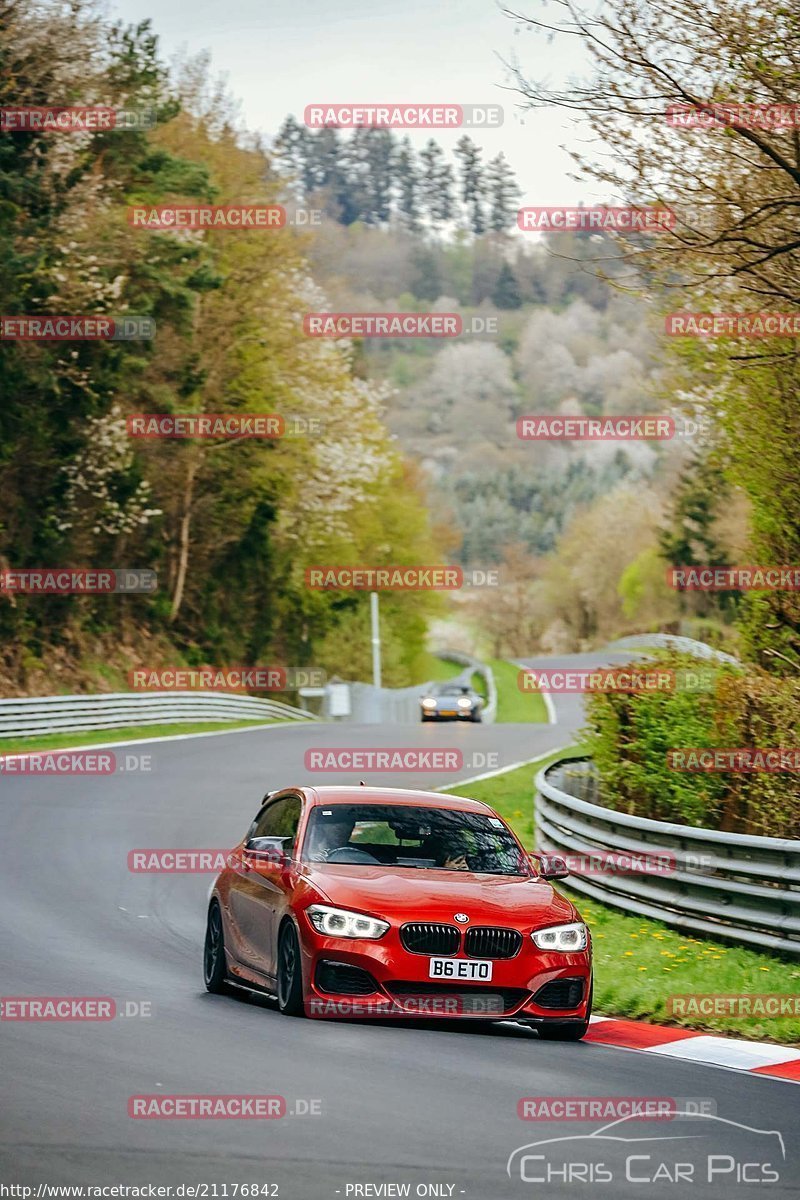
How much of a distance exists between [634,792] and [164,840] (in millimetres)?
7563

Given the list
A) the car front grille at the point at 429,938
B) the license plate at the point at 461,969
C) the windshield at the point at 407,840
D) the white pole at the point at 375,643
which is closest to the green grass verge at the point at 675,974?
the windshield at the point at 407,840

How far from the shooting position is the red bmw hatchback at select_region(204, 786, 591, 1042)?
10.1 m

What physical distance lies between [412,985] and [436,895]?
595mm

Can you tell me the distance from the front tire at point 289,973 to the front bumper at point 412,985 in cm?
10

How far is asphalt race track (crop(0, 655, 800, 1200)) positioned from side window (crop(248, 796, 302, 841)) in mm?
1105

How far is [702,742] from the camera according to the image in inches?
621

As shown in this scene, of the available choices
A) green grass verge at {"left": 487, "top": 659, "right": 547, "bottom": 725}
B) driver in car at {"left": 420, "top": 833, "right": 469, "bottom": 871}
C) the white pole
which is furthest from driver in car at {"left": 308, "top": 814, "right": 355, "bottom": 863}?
the white pole

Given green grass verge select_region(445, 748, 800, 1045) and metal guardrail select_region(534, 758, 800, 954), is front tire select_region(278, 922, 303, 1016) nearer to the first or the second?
green grass verge select_region(445, 748, 800, 1045)

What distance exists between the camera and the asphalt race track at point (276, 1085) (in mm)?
6523

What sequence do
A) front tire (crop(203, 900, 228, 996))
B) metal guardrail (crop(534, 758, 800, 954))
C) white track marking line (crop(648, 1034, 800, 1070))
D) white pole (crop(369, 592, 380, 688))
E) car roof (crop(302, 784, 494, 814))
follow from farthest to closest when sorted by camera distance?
1. white pole (crop(369, 592, 380, 688))
2. metal guardrail (crop(534, 758, 800, 954))
3. front tire (crop(203, 900, 228, 996))
4. car roof (crop(302, 784, 494, 814))
5. white track marking line (crop(648, 1034, 800, 1070))

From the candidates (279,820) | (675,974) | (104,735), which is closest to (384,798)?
(279,820)

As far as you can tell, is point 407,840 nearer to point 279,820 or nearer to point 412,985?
point 279,820

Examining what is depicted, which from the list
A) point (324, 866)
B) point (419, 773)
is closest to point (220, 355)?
point (419, 773)

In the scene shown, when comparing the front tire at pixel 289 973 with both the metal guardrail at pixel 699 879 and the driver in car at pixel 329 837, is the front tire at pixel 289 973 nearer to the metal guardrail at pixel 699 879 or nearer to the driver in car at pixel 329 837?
the driver in car at pixel 329 837
